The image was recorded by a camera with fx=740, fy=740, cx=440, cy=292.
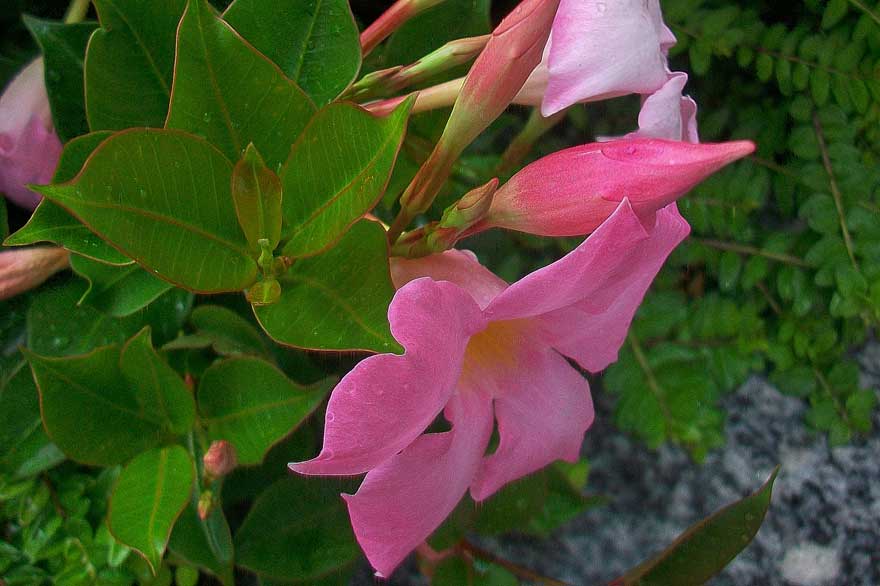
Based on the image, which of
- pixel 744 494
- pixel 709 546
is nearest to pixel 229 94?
pixel 709 546

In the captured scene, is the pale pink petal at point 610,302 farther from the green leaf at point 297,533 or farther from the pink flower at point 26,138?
the pink flower at point 26,138

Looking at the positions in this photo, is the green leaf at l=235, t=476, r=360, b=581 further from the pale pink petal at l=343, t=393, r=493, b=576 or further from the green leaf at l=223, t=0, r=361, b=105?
the green leaf at l=223, t=0, r=361, b=105

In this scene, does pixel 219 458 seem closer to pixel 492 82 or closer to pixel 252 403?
pixel 252 403

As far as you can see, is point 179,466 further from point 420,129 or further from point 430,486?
point 420,129

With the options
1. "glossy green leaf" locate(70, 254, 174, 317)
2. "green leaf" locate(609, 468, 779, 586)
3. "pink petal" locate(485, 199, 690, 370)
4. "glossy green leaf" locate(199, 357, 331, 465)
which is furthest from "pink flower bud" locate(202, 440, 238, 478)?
"green leaf" locate(609, 468, 779, 586)

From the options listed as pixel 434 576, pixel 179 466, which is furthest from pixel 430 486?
pixel 434 576
